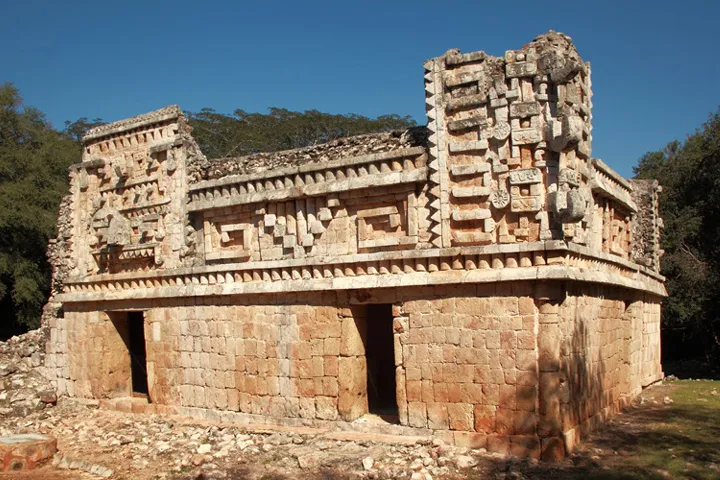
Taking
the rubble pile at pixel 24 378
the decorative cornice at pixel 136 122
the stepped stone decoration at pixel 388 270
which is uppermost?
the decorative cornice at pixel 136 122

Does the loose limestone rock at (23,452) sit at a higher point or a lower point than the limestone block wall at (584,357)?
lower

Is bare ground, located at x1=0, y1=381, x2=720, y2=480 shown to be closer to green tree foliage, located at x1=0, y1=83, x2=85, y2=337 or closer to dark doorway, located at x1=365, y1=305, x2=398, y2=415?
dark doorway, located at x1=365, y1=305, x2=398, y2=415

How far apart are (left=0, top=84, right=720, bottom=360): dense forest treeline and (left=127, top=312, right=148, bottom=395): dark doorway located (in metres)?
6.89

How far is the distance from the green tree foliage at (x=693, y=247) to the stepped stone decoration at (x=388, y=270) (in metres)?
7.77

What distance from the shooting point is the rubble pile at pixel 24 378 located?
39.5ft

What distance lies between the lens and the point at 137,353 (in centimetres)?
1463

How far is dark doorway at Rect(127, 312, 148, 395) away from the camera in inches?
557

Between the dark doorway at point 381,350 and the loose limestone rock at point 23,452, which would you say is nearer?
the loose limestone rock at point 23,452

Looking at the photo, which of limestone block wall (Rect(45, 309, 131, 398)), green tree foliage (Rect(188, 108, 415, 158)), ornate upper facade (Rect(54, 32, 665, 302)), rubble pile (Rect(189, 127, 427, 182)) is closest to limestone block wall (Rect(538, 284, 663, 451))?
ornate upper facade (Rect(54, 32, 665, 302))

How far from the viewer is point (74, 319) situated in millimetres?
12625

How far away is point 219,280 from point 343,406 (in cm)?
308

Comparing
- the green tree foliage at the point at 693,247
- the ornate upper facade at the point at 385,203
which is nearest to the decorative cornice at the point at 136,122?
the ornate upper facade at the point at 385,203

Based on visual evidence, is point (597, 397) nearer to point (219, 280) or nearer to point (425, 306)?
point (425, 306)

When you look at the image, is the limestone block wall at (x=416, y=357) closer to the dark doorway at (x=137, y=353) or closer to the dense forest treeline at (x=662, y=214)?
the dark doorway at (x=137, y=353)
